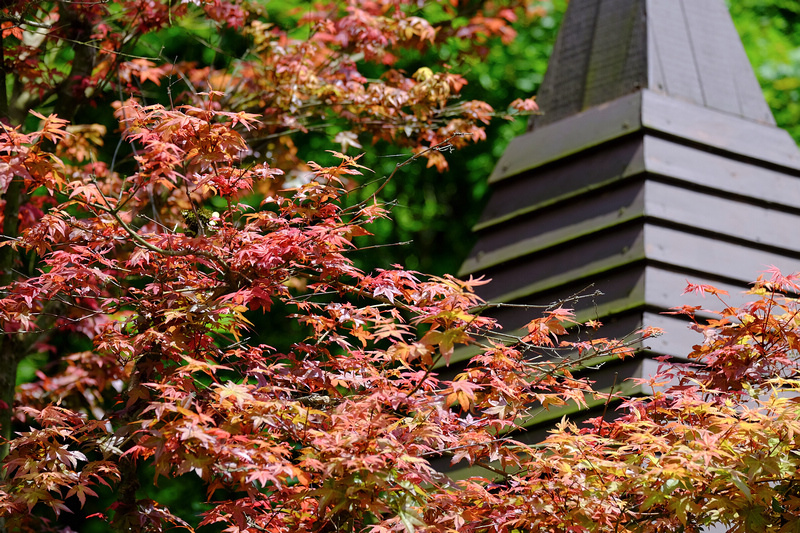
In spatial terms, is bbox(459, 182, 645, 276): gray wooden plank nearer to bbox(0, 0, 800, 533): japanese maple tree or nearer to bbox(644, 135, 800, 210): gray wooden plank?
bbox(644, 135, 800, 210): gray wooden plank

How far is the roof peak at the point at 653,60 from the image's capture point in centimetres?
468

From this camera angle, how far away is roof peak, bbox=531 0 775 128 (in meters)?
4.68

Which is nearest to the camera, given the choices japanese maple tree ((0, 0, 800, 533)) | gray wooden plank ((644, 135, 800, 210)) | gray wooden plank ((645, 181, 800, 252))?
japanese maple tree ((0, 0, 800, 533))

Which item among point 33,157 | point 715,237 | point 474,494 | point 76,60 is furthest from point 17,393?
point 715,237

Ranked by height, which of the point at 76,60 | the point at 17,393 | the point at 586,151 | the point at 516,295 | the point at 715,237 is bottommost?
the point at 17,393

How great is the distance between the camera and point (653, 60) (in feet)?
15.3

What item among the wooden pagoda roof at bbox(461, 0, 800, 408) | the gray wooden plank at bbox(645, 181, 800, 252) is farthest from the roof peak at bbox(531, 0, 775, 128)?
the gray wooden plank at bbox(645, 181, 800, 252)

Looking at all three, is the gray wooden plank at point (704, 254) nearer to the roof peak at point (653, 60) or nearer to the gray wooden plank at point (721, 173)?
the gray wooden plank at point (721, 173)

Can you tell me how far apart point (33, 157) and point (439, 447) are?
5.83 feet

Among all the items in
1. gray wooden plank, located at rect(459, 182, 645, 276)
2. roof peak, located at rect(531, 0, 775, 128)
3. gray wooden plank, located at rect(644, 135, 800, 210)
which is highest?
roof peak, located at rect(531, 0, 775, 128)

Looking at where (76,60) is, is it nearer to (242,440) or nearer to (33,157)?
(33,157)

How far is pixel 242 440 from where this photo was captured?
8.09 feet

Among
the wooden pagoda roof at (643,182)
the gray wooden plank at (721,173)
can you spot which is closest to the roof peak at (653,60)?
the wooden pagoda roof at (643,182)

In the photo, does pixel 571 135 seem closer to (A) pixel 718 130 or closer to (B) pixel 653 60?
(B) pixel 653 60
